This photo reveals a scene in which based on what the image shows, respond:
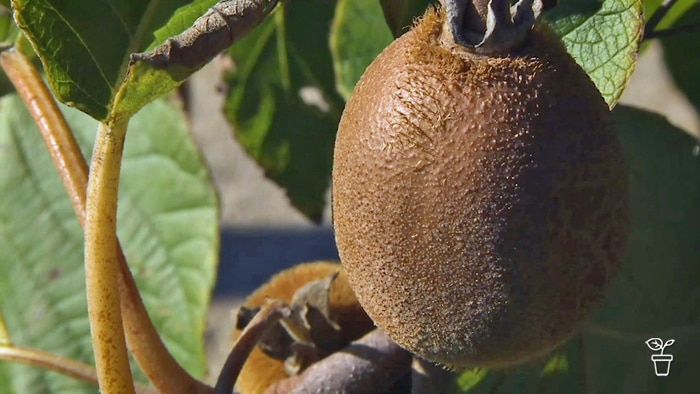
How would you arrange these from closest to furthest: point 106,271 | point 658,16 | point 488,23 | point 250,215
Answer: point 488,23
point 106,271
point 658,16
point 250,215

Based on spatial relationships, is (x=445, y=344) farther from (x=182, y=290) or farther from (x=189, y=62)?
(x=182, y=290)

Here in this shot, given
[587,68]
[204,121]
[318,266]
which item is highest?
[587,68]

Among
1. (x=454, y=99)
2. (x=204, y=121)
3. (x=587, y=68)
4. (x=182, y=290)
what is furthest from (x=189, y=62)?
(x=204, y=121)

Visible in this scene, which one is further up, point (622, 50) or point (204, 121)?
point (622, 50)

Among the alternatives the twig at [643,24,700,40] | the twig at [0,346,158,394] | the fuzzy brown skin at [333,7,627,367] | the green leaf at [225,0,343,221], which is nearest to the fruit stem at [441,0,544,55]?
the fuzzy brown skin at [333,7,627,367]

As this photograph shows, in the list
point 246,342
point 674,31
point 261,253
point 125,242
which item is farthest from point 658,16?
point 261,253

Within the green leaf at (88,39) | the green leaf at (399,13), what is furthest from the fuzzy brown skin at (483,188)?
the green leaf at (88,39)

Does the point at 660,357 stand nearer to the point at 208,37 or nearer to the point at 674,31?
the point at 674,31
